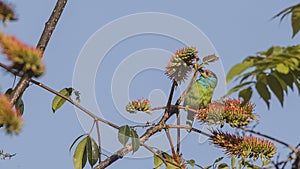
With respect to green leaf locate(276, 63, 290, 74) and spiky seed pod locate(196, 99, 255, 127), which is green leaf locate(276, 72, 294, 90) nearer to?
green leaf locate(276, 63, 290, 74)

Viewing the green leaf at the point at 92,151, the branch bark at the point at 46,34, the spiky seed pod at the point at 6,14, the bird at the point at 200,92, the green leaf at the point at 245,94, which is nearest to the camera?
the green leaf at the point at 245,94

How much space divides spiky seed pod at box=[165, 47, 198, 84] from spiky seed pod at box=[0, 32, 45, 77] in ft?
2.41

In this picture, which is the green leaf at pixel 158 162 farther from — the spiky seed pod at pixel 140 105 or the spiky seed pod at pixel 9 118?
the spiky seed pod at pixel 9 118

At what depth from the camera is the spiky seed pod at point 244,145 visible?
1771mm

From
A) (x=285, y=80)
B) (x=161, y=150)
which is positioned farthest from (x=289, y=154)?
(x=161, y=150)

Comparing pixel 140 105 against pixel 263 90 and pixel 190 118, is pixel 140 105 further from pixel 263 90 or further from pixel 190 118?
pixel 263 90

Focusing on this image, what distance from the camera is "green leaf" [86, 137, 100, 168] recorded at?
76.8 inches

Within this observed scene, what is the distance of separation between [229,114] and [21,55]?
0.71 metres

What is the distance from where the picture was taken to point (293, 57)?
126cm

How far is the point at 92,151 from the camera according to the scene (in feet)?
6.42

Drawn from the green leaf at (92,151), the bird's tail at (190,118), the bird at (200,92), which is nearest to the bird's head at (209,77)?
the bird at (200,92)

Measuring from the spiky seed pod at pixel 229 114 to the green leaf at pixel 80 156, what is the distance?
0.37 metres

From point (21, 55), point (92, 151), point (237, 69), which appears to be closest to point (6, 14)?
point (21, 55)

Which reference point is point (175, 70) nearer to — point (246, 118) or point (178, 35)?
point (178, 35)
